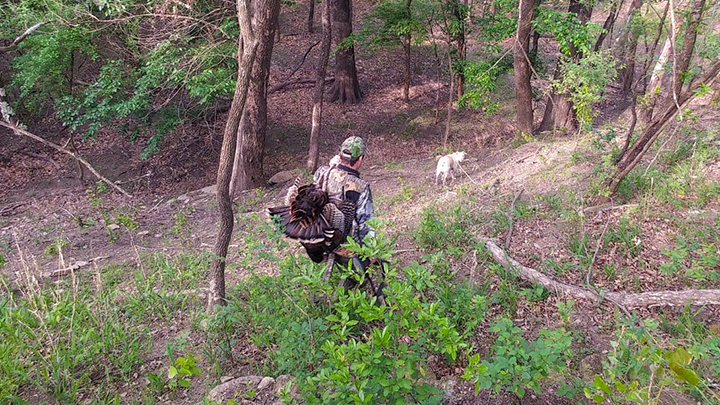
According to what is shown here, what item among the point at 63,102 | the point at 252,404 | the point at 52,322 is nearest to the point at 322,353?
the point at 252,404

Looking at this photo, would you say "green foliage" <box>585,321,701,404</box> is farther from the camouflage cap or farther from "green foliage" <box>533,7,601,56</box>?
"green foliage" <box>533,7,601,56</box>

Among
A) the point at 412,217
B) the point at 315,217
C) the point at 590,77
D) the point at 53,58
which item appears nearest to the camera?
the point at 315,217

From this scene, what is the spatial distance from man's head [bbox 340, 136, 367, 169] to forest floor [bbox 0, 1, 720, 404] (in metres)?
1.01

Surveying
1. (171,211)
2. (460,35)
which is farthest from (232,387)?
(460,35)

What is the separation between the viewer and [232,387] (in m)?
3.05

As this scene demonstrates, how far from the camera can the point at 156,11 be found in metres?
9.38

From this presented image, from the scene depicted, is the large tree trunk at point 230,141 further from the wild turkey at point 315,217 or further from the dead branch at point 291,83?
the dead branch at point 291,83

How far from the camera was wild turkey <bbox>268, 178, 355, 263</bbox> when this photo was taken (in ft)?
10.7

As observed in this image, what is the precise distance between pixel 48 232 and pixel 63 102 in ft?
11.8

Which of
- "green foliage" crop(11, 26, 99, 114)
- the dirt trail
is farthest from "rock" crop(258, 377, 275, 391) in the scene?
"green foliage" crop(11, 26, 99, 114)

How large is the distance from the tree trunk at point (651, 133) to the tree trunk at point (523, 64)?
4.84 metres

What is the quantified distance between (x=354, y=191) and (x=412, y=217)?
343cm

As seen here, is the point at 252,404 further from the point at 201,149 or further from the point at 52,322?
the point at 201,149

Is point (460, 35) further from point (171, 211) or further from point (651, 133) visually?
point (171, 211)
